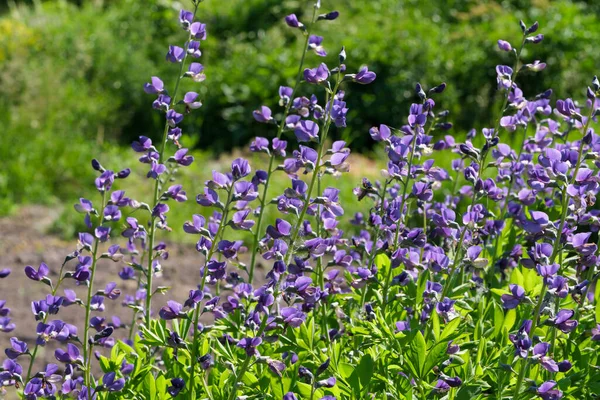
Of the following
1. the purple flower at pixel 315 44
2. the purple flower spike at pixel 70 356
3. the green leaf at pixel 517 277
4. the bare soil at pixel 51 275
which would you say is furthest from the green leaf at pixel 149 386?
the bare soil at pixel 51 275

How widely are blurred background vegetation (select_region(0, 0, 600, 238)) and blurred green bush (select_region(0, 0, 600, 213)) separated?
0.04 feet

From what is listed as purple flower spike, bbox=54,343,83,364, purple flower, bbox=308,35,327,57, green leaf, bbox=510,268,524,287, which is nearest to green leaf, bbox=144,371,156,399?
purple flower spike, bbox=54,343,83,364

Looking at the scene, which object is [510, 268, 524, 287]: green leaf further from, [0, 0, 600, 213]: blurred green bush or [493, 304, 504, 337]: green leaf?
[0, 0, 600, 213]: blurred green bush

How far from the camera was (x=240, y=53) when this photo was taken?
10.1 metres

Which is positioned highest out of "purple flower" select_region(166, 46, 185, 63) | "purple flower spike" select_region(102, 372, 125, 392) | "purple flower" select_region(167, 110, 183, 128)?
"purple flower" select_region(166, 46, 185, 63)

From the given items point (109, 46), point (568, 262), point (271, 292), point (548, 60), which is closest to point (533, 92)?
point (548, 60)

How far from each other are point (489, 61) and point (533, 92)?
580 millimetres

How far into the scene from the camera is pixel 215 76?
9.38 meters

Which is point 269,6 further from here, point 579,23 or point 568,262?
point 568,262

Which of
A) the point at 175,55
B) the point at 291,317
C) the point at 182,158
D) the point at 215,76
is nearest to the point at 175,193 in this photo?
the point at 182,158

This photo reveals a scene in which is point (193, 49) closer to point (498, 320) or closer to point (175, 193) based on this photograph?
point (175, 193)

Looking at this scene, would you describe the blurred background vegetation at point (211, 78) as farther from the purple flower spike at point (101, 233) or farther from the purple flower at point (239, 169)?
the purple flower at point (239, 169)

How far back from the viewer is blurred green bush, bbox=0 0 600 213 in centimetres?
788

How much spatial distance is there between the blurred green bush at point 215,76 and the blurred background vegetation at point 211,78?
0.01m
